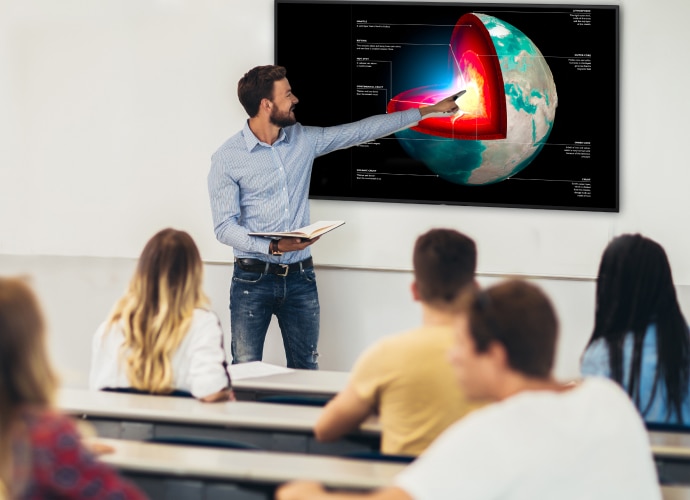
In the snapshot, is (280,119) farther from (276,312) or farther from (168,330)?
(168,330)

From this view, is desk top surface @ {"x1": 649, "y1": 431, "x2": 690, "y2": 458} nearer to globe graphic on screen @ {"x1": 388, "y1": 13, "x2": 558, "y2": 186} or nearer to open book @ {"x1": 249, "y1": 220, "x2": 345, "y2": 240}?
open book @ {"x1": 249, "y1": 220, "x2": 345, "y2": 240}

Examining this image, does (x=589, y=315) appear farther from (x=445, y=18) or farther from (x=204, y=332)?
(x=204, y=332)

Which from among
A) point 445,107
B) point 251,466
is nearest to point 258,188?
point 445,107

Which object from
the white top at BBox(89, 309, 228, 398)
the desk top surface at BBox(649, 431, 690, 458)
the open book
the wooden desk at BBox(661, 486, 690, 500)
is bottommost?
the wooden desk at BBox(661, 486, 690, 500)

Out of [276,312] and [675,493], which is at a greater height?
[276,312]

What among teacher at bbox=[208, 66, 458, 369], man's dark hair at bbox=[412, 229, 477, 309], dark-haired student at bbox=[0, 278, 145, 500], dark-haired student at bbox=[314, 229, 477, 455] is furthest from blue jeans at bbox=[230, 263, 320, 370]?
dark-haired student at bbox=[0, 278, 145, 500]

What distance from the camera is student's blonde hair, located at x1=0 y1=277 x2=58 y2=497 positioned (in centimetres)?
159

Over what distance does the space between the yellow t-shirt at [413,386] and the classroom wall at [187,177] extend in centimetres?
264

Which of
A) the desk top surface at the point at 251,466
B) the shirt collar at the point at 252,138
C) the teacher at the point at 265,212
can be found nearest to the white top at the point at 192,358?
the desk top surface at the point at 251,466

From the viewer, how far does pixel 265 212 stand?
460 centimetres

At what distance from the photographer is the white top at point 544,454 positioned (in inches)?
62.8

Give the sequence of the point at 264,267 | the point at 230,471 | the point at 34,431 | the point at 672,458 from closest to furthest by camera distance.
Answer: the point at 34,431 → the point at 230,471 → the point at 672,458 → the point at 264,267

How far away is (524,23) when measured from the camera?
15.7 feet

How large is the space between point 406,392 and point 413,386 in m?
0.02
